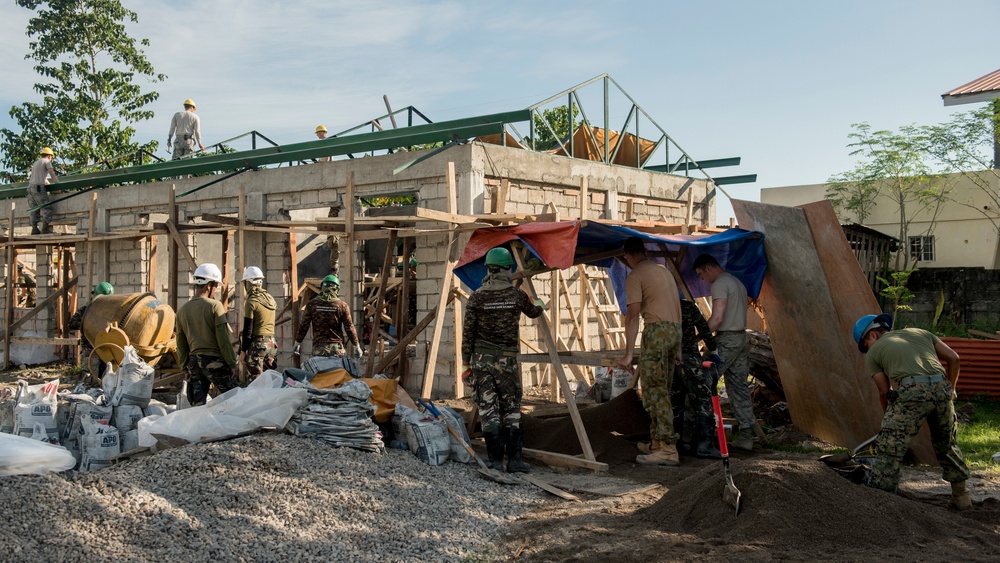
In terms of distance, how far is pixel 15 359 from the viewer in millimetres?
16781

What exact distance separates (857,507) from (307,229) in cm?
956

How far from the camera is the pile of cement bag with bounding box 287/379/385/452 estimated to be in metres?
7.01

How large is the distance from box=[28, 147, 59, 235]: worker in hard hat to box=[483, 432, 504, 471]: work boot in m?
13.2

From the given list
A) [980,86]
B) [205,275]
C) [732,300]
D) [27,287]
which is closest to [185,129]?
[27,287]

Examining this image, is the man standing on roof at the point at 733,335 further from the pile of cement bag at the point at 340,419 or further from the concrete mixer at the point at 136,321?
the concrete mixer at the point at 136,321

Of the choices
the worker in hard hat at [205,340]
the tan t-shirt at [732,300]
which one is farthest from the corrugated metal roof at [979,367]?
the worker in hard hat at [205,340]

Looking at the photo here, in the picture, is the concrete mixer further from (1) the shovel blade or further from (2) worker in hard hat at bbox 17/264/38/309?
(2) worker in hard hat at bbox 17/264/38/309

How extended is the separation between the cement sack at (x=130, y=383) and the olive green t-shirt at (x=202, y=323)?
724mm

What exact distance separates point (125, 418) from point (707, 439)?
520cm

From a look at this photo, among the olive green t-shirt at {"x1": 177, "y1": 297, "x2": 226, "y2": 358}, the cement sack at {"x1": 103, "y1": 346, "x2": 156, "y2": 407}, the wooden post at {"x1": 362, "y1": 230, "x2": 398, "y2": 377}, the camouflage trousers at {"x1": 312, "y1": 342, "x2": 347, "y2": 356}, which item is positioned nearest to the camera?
the cement sack at {"x1": 103, "y1": 346, "x2": 156, "y2": 407}

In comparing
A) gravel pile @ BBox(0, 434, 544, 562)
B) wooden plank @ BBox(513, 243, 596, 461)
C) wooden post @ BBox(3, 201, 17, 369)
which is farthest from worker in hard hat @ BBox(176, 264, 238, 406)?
wooden post @ BBox(3, 201, 17, 369)

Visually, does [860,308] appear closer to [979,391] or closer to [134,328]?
[979,391]

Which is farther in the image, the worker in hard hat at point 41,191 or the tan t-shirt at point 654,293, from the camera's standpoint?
the worker in hard hat at point 41,191

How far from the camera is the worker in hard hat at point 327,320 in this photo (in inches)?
392
